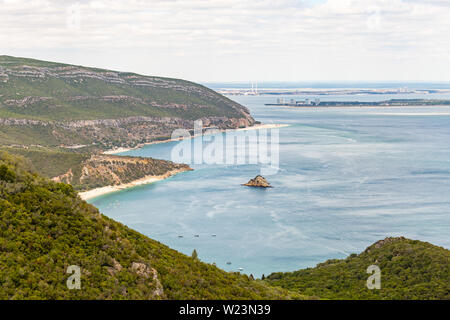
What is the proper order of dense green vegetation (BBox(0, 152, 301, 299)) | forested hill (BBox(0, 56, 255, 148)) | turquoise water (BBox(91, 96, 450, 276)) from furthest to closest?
forested hill (BBox(0, 56, 255, 148)) < turquoise water (BBox(91, 96, 450, 276)) < dense green vegetation (BBox(0, 152, 301, 299))

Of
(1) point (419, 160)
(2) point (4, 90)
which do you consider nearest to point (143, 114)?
(2) point (4, 90)

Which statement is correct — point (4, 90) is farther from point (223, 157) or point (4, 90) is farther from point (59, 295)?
point (59, 295)

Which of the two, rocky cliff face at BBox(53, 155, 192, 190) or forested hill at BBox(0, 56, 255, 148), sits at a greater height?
forested hill at BBox(0, 56, 255, 148)

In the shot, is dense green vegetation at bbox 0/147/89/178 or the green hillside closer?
dense green vegetation at bbox 0/147/89/178
